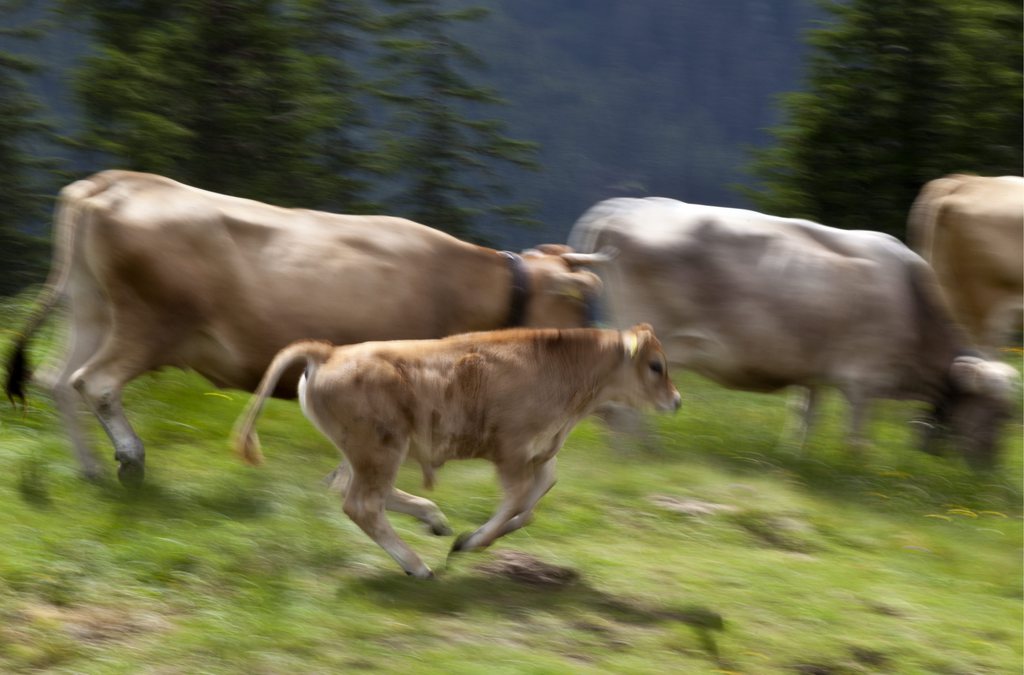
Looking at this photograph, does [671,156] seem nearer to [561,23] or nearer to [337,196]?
[561,23]

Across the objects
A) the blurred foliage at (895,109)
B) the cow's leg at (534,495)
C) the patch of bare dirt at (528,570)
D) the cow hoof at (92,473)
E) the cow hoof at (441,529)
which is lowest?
the blurred foliage at (895,109)

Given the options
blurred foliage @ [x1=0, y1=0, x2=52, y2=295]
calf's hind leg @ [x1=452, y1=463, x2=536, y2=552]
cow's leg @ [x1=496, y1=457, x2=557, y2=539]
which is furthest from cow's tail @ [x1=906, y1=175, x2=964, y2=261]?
blurred foliage @ [x1=0, y1=0, x2=52, y2=295]

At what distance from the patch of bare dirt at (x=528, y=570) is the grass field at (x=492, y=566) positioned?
0.11 feet

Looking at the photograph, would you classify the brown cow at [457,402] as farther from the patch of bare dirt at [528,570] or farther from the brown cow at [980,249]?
the brown cow at [980,249]

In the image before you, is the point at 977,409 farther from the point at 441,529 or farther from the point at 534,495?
the point at 441,529

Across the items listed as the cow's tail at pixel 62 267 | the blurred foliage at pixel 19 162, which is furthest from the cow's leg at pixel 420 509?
the blurred foliage at pixel 19 162

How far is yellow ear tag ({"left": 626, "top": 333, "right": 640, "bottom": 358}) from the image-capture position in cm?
686

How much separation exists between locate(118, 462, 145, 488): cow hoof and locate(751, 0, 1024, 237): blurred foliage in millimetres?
20120

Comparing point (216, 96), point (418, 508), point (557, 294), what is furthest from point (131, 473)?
point (216, 96)

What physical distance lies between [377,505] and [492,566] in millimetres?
629

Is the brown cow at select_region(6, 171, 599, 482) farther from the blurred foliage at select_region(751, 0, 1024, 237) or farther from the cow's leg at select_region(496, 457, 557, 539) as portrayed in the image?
the blurred foliage at select_region(751, 0, 1024, 237)

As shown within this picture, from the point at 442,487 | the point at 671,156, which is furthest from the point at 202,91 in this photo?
the point at 671,156

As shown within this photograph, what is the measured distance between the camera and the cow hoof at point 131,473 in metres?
6.83

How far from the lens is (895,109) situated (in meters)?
24.9
